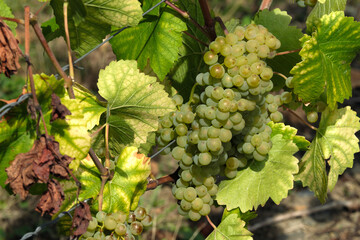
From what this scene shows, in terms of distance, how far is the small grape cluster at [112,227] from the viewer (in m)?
0.87

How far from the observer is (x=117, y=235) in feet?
2.93

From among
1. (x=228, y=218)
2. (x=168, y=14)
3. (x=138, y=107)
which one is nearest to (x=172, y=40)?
(x=168, y=14)

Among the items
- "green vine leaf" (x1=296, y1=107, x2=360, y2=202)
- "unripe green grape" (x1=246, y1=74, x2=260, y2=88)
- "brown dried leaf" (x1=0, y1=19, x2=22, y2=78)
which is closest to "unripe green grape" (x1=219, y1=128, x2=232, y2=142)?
"unripe green grape" (x1=246, y1=74, x2=260, y2=88)

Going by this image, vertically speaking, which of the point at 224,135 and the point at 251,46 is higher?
the point at 251,46

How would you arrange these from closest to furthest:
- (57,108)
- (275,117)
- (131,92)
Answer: (57,108)
(131,92)
(275,117)

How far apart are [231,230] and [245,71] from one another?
1.26 ft

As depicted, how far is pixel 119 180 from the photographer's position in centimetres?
95

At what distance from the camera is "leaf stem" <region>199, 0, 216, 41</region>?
1.02 metres

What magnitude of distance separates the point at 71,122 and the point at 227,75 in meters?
0.33

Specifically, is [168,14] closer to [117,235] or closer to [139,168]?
[139,168]

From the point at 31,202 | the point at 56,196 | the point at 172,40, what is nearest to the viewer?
the point at 56,196

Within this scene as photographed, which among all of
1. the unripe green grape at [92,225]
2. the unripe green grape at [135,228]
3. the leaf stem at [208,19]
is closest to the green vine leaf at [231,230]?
the unripe green grape at [135,228]

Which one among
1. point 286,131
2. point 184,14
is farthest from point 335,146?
point 184,14

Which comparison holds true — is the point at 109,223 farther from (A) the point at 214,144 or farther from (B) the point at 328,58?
(B) the point at 328,58
